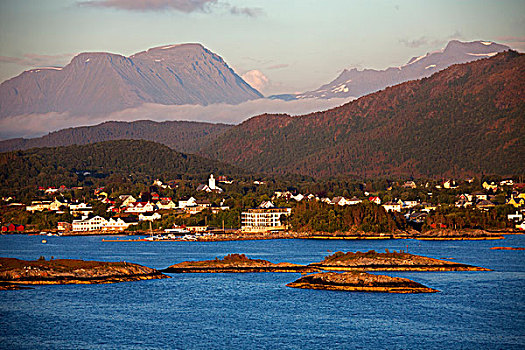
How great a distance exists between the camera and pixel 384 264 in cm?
7575

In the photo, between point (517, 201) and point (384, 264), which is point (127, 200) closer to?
point (517, 201)

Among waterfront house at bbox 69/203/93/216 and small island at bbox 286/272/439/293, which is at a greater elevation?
waterfront house at bbox 69/203/93/216

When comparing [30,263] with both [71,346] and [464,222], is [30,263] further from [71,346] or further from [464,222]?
[464,222]

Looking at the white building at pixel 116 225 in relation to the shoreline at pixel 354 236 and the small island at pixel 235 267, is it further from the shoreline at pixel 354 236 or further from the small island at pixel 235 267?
the small island at pixel 235 267

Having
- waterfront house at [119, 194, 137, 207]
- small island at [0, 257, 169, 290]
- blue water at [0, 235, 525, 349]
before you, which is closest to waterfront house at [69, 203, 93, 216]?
waterfront house at [119, 194, 137, 207]

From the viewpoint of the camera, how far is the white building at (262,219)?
503ft

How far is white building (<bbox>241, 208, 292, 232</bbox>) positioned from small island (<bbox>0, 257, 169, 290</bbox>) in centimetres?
8071

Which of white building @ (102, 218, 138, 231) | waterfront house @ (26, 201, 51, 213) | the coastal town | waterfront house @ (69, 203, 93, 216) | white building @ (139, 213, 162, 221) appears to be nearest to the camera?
the coastal town

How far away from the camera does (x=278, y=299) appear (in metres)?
61.2

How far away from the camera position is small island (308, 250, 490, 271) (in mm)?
74438

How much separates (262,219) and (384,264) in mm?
81296

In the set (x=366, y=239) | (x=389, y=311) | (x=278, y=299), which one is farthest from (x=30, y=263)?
(x=366, y=239)

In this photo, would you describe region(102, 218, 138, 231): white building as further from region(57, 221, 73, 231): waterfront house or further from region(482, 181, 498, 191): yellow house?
region(482, 181, 498, 191): yellow house

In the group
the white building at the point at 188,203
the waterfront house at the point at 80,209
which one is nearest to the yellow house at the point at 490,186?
the white building at the point at 188,203
